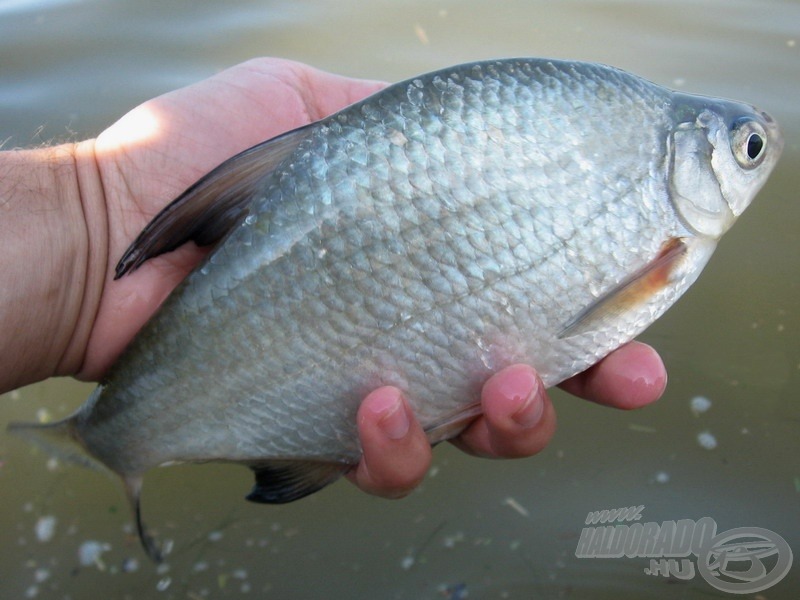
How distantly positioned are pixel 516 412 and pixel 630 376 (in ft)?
1.39

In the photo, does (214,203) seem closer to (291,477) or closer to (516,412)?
(291,477)

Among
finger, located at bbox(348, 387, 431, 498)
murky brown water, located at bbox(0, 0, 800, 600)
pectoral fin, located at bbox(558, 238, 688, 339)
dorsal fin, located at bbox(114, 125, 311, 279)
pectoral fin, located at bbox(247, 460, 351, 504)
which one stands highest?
dorsal fin, located at bbox(114, 125, 311, 279)

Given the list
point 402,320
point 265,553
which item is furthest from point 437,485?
point 402,320

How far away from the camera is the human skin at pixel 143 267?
1.91 m

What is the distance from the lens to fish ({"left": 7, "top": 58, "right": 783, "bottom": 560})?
Result: 1760mm

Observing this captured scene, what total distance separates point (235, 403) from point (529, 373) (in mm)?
733

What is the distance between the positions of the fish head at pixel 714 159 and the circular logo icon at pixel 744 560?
974 millimetres

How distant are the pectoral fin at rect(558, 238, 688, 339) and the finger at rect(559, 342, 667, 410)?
0.25 m

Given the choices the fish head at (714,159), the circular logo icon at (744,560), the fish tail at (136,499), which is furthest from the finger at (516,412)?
the fish tail at (136,499)

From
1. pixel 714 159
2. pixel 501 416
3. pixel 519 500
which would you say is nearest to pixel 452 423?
pixel 501 416

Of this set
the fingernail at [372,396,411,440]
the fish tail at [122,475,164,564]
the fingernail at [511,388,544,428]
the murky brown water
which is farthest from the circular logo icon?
the fish tail at [122,475,164,564]

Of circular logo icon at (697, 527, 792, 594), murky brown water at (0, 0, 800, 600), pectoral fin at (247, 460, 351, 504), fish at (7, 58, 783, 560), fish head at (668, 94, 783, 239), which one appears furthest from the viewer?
murky brown water at (0, 0, 800, 600)

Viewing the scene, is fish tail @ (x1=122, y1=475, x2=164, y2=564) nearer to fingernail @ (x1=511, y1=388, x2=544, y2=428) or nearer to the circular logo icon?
fingernail @ (x1=511, y1=388, x2=544, y2=428)

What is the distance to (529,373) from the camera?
1821 millimetres
